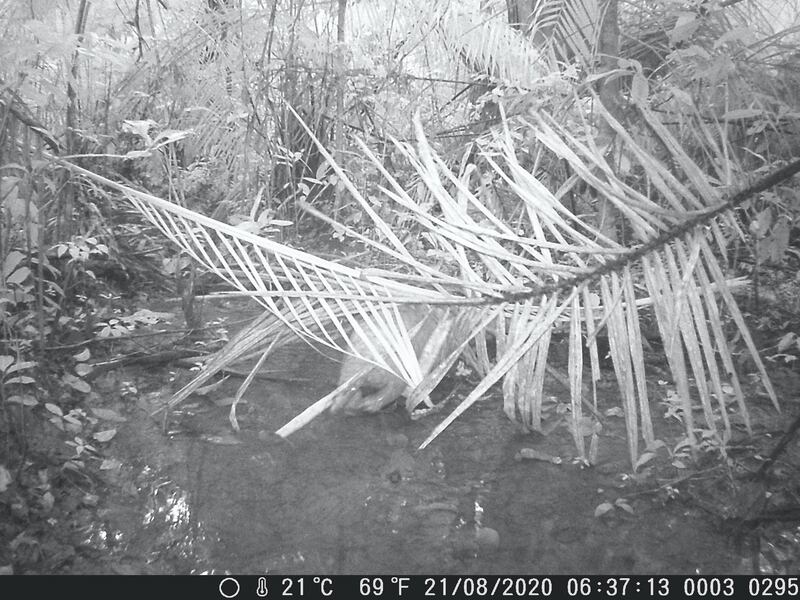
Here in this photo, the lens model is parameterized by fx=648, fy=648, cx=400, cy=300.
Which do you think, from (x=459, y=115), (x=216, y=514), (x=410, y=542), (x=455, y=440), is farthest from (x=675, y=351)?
(x=459, y=115)

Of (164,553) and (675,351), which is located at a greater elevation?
(675,351)

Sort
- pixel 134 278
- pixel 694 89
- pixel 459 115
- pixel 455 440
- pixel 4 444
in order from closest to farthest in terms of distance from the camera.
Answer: pixel 4 444 → pixel 455 440 → pixel 694 89 → pixel 134 278 → pixel 459 115

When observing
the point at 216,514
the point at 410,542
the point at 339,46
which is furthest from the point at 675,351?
the point at 339,46
